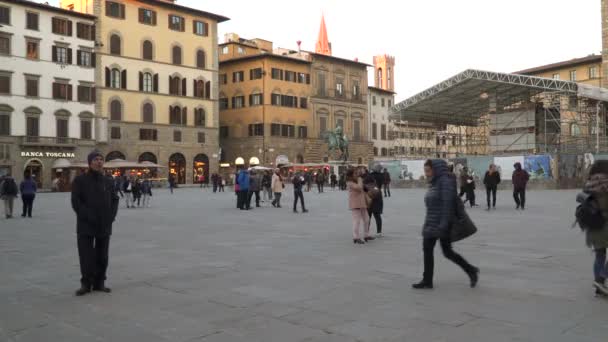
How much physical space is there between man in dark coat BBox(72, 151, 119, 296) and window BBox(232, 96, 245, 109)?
5769cm

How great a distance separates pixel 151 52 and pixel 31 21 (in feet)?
35.1

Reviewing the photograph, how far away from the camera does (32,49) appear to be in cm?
4656

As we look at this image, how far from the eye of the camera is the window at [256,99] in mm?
61859

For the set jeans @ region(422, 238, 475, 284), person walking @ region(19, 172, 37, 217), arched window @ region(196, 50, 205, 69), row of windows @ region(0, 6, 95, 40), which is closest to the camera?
jeans @ region(422, 238, 475, 284)

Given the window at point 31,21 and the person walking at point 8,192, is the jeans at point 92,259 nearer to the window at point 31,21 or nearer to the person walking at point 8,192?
the person walking at point 8,192

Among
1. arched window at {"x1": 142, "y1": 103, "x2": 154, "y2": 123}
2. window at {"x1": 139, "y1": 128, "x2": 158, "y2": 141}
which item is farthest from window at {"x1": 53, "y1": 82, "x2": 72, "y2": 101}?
window at {"x1": 139, "y1": 128, "x2": 158, "y2": 141}

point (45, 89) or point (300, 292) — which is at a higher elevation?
point (45, 89)

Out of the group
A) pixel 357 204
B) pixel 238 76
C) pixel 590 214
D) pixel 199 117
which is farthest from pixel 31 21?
pixel 590 214

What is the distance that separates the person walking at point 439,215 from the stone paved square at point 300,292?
8.0 inches

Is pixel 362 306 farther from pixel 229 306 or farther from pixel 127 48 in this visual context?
pixel 127 48

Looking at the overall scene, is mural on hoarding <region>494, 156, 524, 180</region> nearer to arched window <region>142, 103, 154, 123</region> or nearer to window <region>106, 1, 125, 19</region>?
arched window <region>142, 103, 154, 123</region>

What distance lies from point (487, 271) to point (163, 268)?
4.24 meters

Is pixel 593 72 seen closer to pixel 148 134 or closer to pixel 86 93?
pixel 148 134

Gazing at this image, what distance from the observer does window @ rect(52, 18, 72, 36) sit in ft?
157
